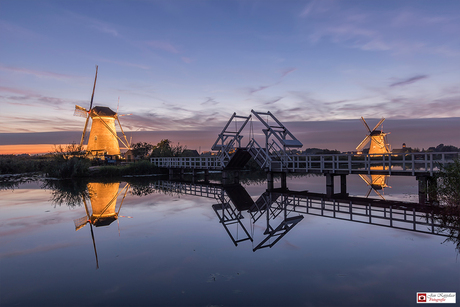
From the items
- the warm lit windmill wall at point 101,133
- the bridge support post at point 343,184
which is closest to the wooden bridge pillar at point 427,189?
the bridge support post at point 343,184

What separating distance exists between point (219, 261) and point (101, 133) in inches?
1873

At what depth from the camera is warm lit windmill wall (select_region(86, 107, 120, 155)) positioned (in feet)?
163

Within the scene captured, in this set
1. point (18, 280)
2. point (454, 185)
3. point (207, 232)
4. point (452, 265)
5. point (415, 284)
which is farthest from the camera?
point (454, 185)

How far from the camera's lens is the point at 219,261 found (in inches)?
292

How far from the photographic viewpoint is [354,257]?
762cm

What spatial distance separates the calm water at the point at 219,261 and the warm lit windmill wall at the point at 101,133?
38697mm

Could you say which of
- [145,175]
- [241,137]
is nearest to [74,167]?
[145,175]

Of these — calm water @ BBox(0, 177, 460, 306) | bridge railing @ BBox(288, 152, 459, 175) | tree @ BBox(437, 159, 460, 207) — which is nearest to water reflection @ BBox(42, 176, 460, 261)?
calm water @ BBox(0, 177, 460, 306)

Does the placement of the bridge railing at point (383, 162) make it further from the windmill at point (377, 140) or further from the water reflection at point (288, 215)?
the windmill at point (377, 140)

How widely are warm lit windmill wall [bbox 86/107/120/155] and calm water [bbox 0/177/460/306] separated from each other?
38.7m

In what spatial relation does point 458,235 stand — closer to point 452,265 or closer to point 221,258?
point 452,265

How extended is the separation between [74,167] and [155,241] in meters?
28.7

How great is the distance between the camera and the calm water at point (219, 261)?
5.61 metres

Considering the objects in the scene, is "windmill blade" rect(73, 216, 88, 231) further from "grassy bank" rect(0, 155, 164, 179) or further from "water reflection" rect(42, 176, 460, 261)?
"grassy bank" rect(0, 155, 164, 179)
